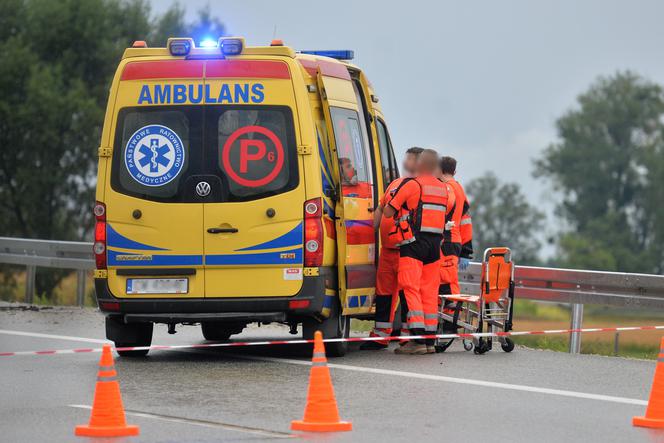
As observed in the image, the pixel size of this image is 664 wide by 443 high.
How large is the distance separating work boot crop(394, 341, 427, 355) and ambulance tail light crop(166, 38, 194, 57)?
3.29 meters

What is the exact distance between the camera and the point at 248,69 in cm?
1310

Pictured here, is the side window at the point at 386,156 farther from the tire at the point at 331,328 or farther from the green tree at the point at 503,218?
the green tree at the point at 503,218

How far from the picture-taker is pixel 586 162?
3595 inches

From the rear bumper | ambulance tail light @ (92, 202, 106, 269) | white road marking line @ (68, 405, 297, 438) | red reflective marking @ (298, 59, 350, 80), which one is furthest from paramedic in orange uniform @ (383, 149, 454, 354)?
white road marking line @ (68, 405, 297, 438)

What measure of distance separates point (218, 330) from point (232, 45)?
3.68 m

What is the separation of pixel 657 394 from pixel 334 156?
450cm

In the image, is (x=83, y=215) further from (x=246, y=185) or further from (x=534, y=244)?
(x=534, y=244)

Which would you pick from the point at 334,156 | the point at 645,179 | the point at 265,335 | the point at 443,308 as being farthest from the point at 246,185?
the point at 645,179

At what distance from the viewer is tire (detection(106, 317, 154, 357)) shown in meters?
13.7

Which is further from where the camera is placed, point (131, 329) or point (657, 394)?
point (131, 329)

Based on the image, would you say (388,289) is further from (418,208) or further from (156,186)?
(156,186)

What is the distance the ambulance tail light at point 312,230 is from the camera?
13.0m

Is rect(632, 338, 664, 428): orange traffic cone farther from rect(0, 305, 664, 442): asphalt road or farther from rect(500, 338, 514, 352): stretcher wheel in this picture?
rect(500, 338, 514, 352): stretcher wheel

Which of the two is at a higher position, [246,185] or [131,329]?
[246,185]
